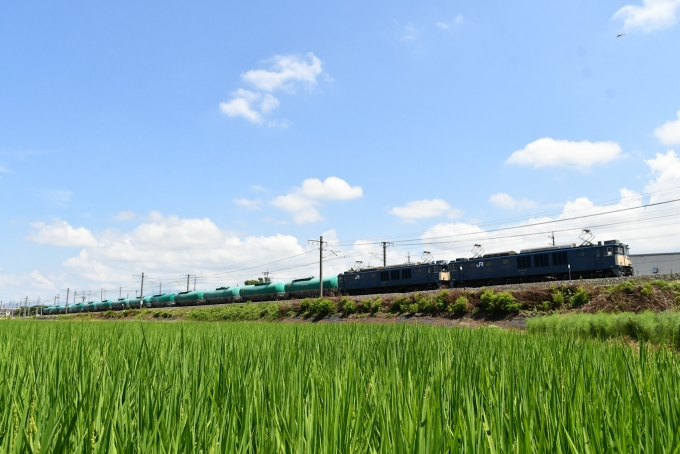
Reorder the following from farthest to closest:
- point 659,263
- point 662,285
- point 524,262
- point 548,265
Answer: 1. point 659,263
2. point 524,262
3. point 548,265
4. point 662,285

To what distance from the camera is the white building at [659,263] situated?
5672 centimetres

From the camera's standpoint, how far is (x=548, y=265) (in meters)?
28.8

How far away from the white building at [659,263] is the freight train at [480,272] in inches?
1461

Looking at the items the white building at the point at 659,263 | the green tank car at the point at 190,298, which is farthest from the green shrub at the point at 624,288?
the green tank car at the point at 190,298

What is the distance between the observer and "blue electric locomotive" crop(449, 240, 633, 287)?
88.8 ft

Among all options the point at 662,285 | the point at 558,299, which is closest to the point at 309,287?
the point at 558,299

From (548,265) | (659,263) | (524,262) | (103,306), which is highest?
(659,263)

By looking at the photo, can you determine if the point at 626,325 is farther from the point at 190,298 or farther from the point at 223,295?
the point at 190,298

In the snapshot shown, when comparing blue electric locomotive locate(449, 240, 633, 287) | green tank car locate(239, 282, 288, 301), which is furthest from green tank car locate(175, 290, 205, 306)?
blue electric locomotive locate(449, 240, 633, 287)

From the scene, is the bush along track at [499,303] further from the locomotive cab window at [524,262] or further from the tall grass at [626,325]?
the locomotive cab window at [524,262]

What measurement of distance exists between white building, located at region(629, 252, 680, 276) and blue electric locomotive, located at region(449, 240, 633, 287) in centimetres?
3668

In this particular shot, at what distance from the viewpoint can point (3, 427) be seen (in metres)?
1.94

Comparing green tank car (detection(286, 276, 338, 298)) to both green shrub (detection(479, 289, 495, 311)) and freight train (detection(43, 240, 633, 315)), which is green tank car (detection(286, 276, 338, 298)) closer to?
freight train (detection(43, 240, 633, 315))

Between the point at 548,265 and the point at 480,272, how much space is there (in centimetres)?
498
